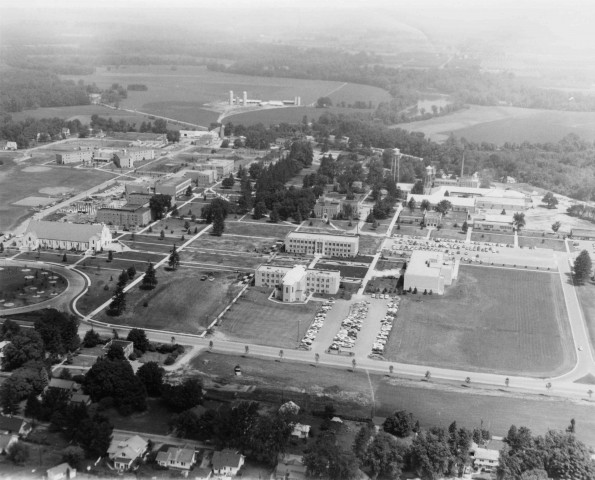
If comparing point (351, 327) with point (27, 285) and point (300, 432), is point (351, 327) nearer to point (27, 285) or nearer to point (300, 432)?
point (300, 432)

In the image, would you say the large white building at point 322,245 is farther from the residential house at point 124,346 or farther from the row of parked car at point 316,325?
the residential house at point 124,346

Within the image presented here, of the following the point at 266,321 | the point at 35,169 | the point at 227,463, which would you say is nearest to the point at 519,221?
the point at 266,321

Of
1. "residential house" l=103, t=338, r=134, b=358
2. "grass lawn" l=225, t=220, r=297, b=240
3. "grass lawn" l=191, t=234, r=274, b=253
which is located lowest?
"grass lawn" l=225, t=220, r=297, b=240

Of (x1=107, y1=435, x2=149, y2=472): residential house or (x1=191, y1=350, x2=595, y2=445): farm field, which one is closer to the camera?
(x1=107, y1=435, x2=149, y2=472): residential house

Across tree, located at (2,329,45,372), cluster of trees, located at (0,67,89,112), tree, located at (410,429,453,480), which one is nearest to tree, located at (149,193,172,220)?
tree, located at (2,329,45,372)

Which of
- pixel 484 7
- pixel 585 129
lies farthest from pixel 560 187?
pixel 484 7

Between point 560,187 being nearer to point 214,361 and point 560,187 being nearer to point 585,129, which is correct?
point 585,129

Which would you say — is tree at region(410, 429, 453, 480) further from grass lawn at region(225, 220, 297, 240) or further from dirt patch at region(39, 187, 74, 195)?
dirt patch at region(39, 187, 74, 195)
